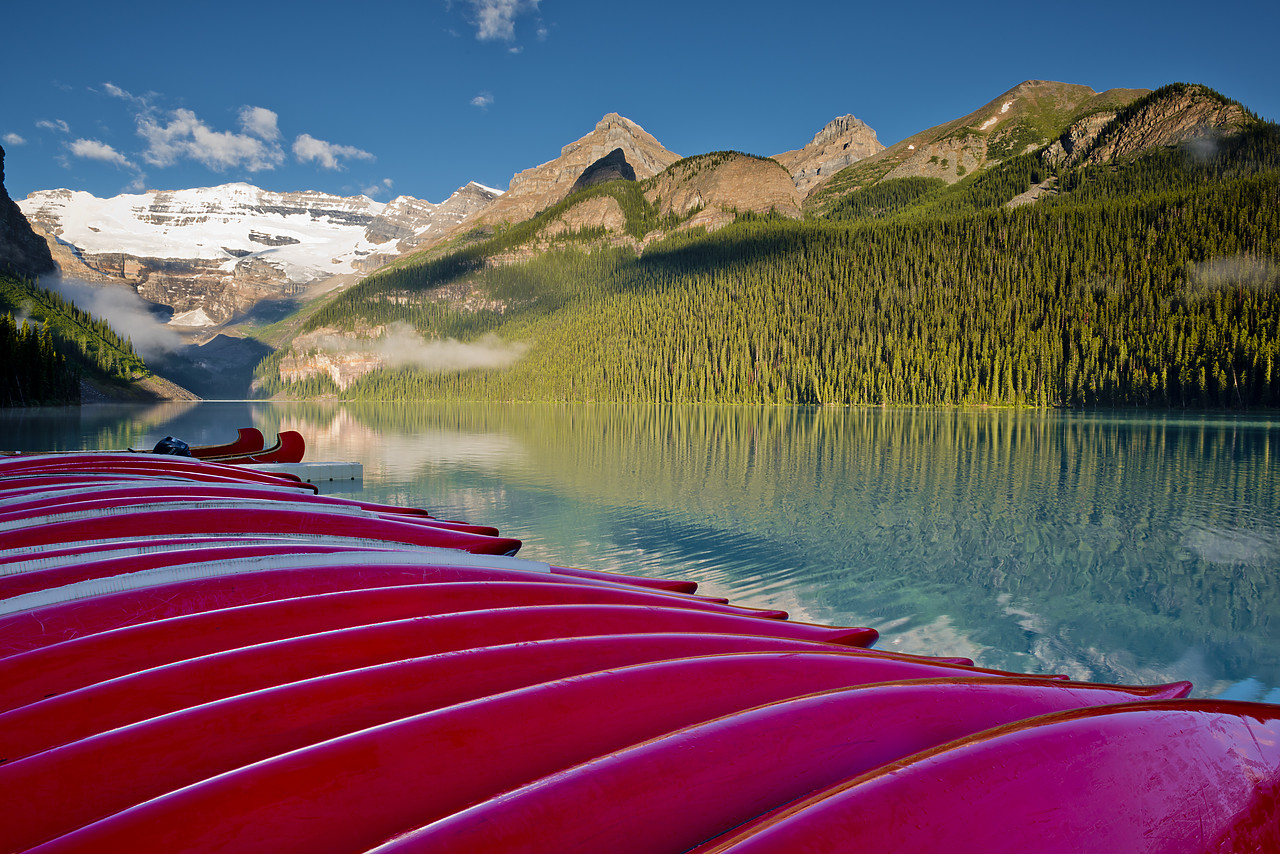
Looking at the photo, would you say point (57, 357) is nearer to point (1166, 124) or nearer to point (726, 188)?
point (726, 188)

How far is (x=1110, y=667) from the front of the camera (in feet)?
17.8

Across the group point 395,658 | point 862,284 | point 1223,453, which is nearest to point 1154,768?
point 395,658

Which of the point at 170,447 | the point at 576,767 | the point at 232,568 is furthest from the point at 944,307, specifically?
the point at 576,767

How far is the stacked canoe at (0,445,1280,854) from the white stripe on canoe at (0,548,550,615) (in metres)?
0.02

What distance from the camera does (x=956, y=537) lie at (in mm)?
10078

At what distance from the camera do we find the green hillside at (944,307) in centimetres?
6762

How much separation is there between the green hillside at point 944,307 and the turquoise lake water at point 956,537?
57.0m

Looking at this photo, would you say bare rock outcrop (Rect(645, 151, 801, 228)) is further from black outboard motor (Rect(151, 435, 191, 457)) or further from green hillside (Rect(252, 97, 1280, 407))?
black outboard motor (Rect(151, 435, 191, 457))

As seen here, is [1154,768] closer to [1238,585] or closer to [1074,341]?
[1238,585]

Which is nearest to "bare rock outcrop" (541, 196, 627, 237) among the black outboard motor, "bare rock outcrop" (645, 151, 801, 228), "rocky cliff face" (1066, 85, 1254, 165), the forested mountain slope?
"bare rock outcrop" (645, 151, 801, 228)

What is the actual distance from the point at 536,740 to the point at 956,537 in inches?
414

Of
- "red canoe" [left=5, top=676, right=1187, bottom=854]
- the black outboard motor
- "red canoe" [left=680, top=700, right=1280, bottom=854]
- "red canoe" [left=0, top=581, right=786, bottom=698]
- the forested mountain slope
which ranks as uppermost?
the forested mountain slope

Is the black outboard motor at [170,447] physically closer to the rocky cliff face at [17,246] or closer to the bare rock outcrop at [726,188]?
the rocky cliff face at [17,246]

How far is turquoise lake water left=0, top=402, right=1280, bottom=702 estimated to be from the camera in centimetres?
610
